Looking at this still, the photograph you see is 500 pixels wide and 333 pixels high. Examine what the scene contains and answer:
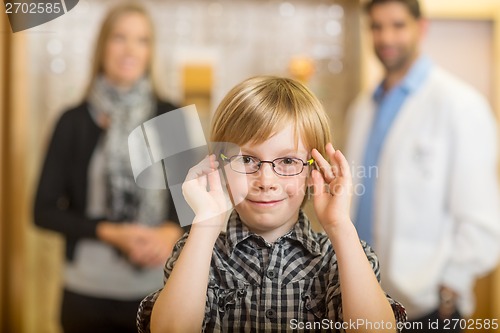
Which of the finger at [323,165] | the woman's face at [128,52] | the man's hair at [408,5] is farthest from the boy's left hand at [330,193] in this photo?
the man's hair at [408,5]

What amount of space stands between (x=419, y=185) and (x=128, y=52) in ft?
1.08

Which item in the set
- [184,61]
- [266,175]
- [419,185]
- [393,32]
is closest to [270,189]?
[266,175]

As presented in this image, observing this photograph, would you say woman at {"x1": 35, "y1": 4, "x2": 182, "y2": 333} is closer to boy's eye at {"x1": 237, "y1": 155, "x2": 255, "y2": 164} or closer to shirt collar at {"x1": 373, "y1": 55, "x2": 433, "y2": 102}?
boy's eye at {"x1": 237, "y1": 155, "x2": 255, "y2": 164}

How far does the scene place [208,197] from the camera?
0.41m

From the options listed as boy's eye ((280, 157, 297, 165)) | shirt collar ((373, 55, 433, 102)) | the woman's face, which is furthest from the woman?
shirt collar ((373, 55, 433, 102))

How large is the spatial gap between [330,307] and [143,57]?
0.34m

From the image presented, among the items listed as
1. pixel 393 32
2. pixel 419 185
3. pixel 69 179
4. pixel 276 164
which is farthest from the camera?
pixel 69 179

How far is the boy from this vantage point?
0.40m

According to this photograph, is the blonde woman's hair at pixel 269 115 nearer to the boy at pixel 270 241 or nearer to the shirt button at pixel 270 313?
the boy at pixel 270 241

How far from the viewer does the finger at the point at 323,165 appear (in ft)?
1.34

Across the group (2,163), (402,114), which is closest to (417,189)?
(402,114)

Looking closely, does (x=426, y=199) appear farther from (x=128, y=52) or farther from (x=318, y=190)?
(x=128, y=52)

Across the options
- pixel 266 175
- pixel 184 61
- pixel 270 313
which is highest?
pixel 184 61

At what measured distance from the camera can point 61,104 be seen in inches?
54.2
